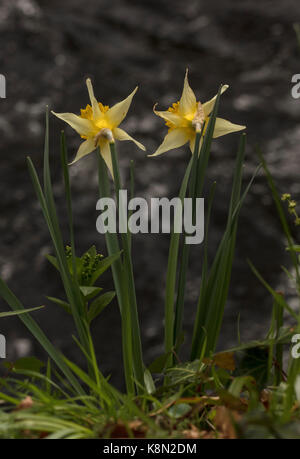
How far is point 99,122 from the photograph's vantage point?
2.04 ft

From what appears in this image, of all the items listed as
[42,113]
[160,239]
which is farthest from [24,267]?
[42,113]

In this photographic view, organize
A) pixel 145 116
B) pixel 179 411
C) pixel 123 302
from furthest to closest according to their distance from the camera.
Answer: pixel 145 116
pixel 123 302
pixel 179 411

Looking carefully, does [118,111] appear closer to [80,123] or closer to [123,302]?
[80,123]

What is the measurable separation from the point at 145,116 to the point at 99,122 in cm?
178

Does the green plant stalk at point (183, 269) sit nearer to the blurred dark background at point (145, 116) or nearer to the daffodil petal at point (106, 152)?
the daffodil petal at point (106, 152)

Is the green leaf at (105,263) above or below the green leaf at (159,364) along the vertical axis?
above

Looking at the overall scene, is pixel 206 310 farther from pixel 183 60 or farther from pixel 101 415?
pixel 183 60

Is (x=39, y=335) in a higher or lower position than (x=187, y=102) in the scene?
lower

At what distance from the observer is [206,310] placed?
644 mm

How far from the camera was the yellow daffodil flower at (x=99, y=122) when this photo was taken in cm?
61

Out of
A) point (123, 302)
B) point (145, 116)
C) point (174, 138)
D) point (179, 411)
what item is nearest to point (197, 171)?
point (174, 138)

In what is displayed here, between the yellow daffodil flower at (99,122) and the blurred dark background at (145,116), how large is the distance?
45.6 inches

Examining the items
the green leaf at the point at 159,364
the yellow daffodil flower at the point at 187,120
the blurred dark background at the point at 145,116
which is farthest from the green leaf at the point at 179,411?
the blurred dark background at the point at 145,116
